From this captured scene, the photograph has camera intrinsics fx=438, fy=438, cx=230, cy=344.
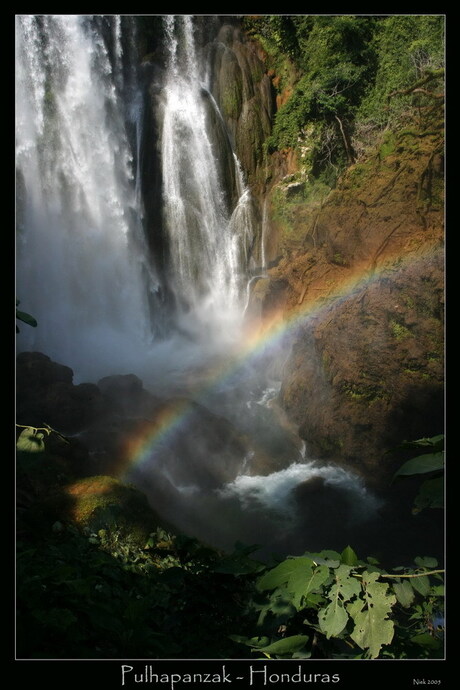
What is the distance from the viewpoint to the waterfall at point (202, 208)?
7.73m

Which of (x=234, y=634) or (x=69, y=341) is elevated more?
(x=69, y=341)

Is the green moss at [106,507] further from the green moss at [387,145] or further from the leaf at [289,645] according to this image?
the green moss at [387,145]

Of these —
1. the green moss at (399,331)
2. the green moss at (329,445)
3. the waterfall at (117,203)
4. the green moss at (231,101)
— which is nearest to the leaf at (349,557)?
the green moss at (329,445)

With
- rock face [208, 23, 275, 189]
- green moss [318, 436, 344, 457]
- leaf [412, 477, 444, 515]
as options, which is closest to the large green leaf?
leaf [412, 477, 444, 515]

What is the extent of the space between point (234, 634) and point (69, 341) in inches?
239

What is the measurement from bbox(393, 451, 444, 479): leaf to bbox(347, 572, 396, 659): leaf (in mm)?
239

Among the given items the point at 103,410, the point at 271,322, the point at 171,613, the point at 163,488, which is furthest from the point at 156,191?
the point at 171,613

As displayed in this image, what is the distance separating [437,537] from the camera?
4.39 m

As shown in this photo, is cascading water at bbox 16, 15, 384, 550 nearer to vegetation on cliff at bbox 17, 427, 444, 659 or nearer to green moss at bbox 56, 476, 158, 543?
green moss at bbox 56, 476, 158, 543

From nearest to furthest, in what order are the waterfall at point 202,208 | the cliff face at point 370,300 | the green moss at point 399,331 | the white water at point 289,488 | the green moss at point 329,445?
the white water at point 289,488 → the cliff face at point 370,300 → the green moss at point 399,331 → the green moss at point 329,445 → the waterfall at point 202,208

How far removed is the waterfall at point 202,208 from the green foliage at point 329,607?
22.6 feet

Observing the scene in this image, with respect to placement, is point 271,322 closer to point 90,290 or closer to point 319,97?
point 90,290

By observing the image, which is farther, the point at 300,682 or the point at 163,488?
the point at 163,488

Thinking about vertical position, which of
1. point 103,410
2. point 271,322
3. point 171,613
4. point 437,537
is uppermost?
point 271,322
